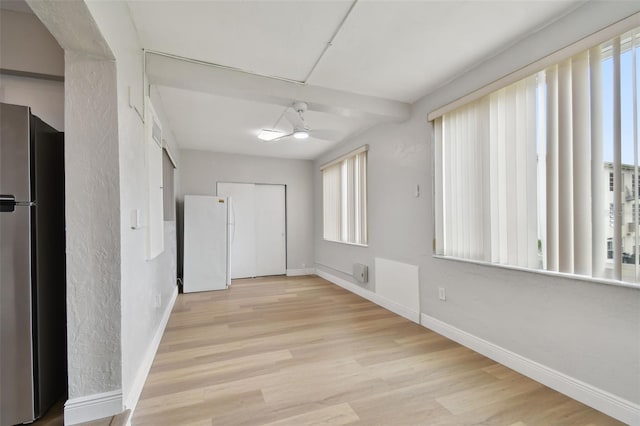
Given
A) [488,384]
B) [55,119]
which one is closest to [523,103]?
[488,384]

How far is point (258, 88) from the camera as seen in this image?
251 cm

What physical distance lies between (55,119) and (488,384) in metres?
3.52

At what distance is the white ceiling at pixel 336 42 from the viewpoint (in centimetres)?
174

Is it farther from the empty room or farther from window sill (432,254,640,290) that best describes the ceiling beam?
window sill (432,254,640,290)

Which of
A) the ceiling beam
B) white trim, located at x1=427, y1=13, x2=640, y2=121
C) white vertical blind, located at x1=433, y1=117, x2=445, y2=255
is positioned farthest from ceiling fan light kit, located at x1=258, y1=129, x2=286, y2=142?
white trim, located at x1=427, y1=13, x2=640, y2=121

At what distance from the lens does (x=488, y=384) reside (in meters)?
1.94

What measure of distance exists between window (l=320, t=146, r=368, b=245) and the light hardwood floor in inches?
65.0

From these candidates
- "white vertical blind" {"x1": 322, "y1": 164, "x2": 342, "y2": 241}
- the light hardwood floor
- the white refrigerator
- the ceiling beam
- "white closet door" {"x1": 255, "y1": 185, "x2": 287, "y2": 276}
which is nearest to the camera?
the light hardwood floor

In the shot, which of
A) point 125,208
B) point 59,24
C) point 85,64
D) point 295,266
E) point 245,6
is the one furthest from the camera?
point 295,266

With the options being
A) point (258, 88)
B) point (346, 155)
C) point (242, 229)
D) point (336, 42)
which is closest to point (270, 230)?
point (242, 229)

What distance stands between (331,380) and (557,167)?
2204mm

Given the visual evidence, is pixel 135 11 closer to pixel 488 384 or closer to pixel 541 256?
pixel 541 256

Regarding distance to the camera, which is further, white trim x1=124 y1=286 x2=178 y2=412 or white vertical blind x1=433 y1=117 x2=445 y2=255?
white vertical blind x1=433 y1=117 x2=445 y2=255

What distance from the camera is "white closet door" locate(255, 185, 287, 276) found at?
18.8 ft
